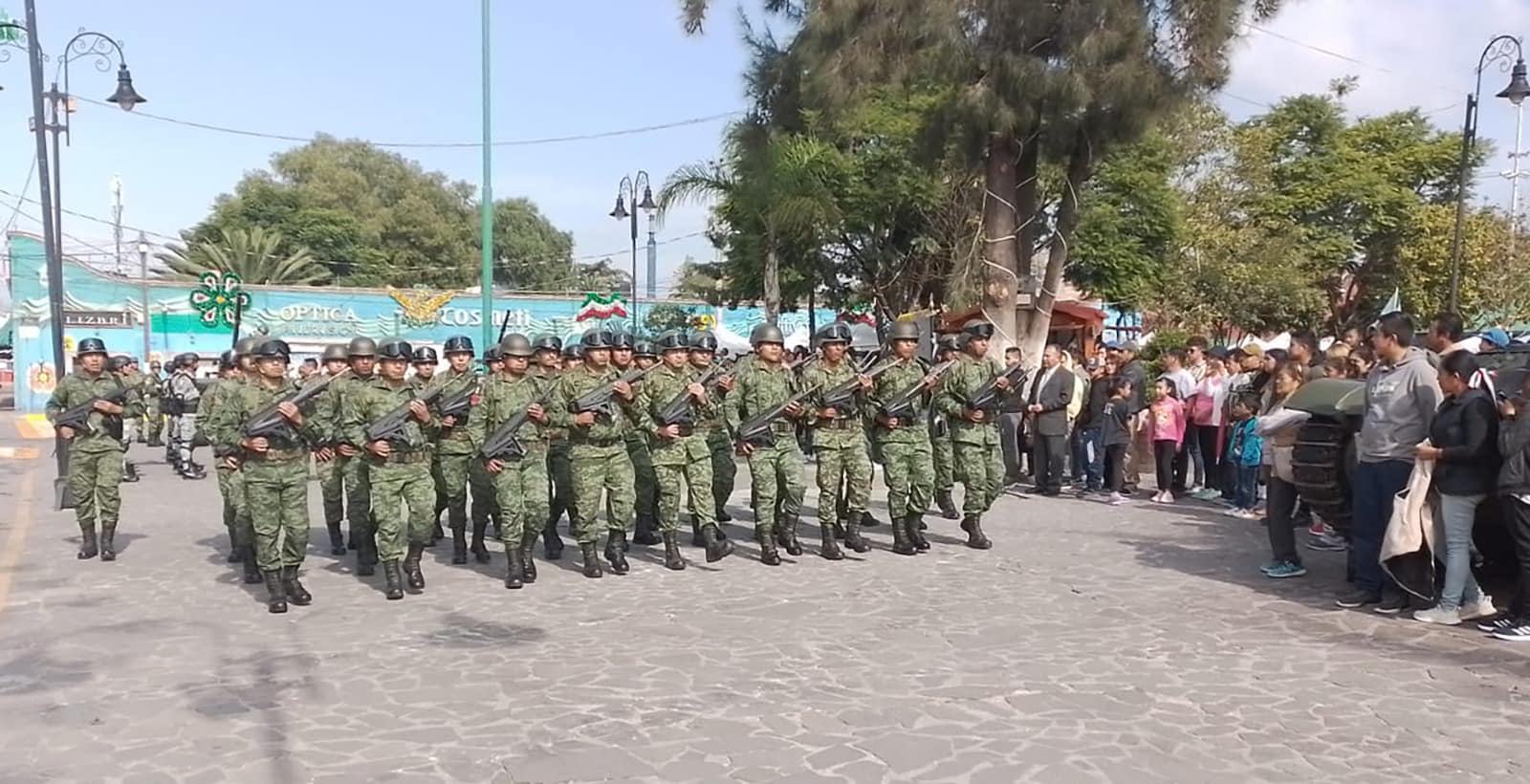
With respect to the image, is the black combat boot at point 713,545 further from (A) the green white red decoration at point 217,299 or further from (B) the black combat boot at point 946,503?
(A) the green white red decoration at point 217,299

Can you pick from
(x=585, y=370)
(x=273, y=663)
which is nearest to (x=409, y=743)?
(x=273, y=663)

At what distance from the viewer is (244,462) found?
7.09m

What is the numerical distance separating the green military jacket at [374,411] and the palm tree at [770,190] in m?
10.4

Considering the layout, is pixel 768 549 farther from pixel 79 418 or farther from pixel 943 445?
pixel 79 418

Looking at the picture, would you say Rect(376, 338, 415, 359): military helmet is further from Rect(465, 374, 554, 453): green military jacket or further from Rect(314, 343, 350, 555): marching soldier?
Rect(465, 374, 554, 453): green military jacket

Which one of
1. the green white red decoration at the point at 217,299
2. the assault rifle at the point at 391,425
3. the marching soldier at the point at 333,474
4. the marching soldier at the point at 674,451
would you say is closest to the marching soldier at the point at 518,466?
the assault rifle at the point at 391,425

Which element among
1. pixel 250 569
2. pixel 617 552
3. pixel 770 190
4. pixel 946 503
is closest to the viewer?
pixel 250 569

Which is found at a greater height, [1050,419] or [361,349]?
[361,349]

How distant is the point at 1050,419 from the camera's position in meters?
11.7

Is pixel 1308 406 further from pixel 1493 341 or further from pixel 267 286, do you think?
pixel 267 286

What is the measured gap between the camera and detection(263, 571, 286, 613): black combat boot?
22.6 ft

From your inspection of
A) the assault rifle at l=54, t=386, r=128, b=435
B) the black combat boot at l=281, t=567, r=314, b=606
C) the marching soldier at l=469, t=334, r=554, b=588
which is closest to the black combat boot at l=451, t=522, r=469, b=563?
the marching soldier at l=469, t=334, r=554, b=588

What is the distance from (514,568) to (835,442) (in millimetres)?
2486

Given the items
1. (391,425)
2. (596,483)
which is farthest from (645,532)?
(391,425)
